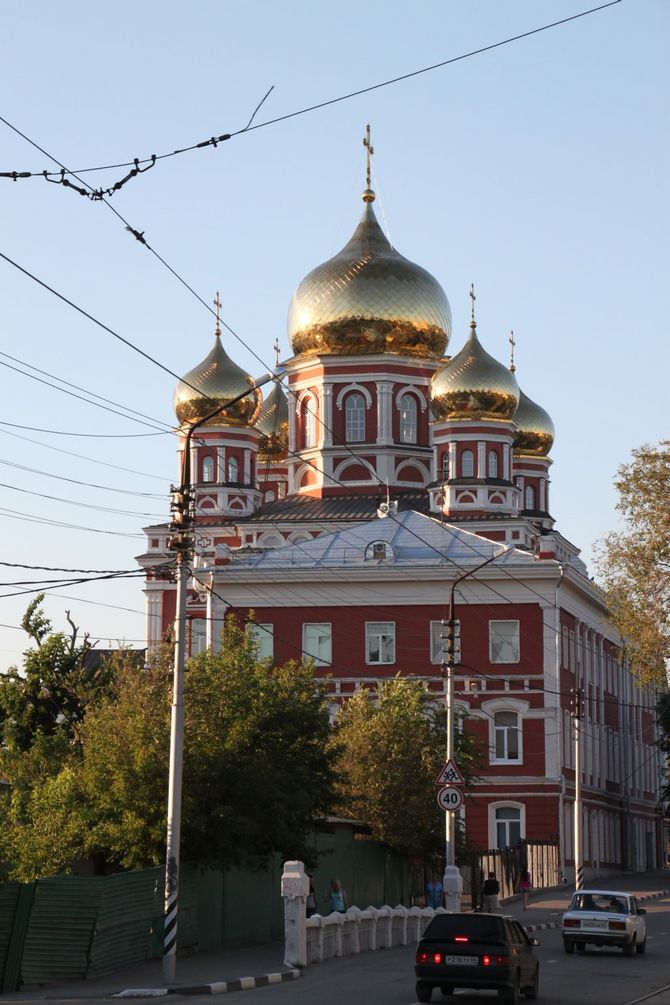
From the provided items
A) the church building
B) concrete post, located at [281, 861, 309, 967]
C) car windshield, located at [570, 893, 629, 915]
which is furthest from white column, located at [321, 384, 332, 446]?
concrete post, located at [281, 861, 309, 967]

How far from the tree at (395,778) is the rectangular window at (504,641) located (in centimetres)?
1492

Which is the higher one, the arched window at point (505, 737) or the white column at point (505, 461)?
the white column at point (505, 461)

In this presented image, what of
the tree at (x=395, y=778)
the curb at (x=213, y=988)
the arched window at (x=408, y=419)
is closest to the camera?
the curb at (x=213, y=988)

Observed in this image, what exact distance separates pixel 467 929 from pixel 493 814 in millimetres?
36260

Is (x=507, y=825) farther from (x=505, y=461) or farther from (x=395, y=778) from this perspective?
(x=395, y=778)

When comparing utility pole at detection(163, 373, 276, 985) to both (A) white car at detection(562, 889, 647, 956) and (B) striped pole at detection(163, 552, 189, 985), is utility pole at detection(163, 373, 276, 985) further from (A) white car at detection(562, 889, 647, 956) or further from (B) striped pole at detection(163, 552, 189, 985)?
(A) white car at detection(562, 889, 647, 956)

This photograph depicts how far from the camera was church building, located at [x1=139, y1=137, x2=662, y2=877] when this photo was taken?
59.3m

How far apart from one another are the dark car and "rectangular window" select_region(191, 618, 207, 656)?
126 ft

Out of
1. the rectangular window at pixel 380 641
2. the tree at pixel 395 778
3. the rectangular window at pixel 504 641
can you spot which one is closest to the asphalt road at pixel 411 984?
the tree at pixel 395 778

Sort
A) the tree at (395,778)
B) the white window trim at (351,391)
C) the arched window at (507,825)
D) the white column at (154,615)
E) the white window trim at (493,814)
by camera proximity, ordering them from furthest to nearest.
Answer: the white window trim at (351,391), the white column at (154,615), the arched window at (507,825), the white window trim at (493,814), the tree at (395,778)

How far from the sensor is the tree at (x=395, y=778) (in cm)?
4162

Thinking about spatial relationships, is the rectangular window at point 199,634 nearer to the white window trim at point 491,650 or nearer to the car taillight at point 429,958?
the white window trim at point 491,650

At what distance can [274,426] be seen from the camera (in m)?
83.7

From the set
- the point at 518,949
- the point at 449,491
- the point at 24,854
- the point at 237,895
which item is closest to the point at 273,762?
→ the point at 237,895
